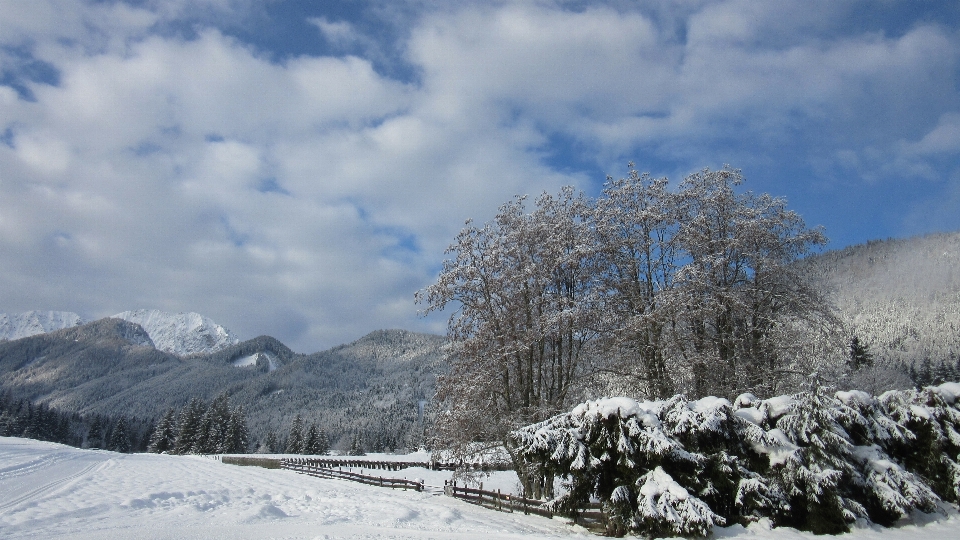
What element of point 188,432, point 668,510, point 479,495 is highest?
point 188,432

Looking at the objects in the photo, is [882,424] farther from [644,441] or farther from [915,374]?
[915,374]

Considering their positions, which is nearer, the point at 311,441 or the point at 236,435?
the point at 236,435

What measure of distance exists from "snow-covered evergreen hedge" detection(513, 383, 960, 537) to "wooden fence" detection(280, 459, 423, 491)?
1805 centimetres

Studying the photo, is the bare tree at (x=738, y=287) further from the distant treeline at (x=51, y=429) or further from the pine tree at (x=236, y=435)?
the distant treeline at (x=51, y=429)

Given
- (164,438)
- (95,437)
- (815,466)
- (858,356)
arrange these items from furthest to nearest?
(95,437) → (164,438) → (858,356) → (815,466)

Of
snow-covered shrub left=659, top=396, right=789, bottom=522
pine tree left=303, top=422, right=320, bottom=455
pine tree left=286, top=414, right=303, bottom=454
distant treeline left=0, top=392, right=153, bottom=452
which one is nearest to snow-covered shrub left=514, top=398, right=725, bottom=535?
snow-covered shrub left=659, top=396, right=789, bottom=522

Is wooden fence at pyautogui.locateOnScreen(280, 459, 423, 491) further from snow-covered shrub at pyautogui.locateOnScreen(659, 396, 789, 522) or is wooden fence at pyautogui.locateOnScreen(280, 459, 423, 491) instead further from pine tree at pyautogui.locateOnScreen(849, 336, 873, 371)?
pine tree at pyautogui.locateOnScreen(849, 336, 873, 371)

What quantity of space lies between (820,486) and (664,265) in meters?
7.98

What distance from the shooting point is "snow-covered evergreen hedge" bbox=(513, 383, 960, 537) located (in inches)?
518

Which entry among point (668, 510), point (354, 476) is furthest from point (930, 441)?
point (354, 476)

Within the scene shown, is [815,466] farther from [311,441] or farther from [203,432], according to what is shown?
[311,441]

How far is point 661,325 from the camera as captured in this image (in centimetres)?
1734

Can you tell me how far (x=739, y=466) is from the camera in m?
13.8

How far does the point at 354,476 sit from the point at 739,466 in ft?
97.7
